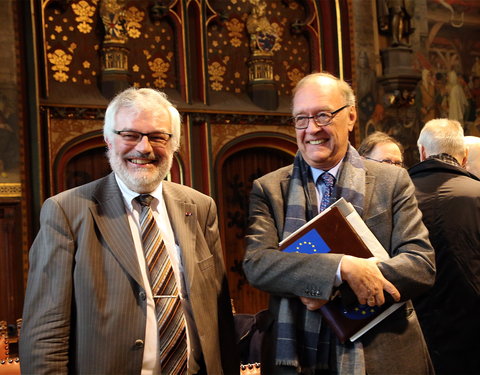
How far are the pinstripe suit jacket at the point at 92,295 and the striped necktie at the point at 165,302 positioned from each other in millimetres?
58

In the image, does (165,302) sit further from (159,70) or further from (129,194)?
(159,70)

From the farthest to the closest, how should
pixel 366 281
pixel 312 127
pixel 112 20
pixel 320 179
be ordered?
pixel 112 20 < pixel 320 179 < pixel 312 127 < pixel 366 281

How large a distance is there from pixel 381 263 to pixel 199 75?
5.71 metres

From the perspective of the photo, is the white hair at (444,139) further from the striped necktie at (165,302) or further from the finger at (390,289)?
the striped necktie at (165,302)

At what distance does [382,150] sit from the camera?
13.7 feet

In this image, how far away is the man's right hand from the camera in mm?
2029

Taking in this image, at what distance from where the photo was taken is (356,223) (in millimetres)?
2162

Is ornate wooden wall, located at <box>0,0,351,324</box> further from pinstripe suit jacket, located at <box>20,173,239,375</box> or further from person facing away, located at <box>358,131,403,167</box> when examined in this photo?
pinstripe suit jacket, located at <box>20,173,239,375</box>

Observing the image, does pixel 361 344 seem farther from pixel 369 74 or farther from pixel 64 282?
pixel 369 74

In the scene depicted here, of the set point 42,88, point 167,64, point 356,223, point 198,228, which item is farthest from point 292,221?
point 167,64

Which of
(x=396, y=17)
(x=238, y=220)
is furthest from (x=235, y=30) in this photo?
(x=238, y=220)

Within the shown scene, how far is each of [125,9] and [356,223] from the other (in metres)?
5.77

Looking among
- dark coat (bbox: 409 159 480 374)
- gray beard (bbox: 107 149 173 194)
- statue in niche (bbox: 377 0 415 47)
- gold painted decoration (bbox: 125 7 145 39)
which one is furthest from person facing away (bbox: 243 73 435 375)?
statue in niche (bbox: 377 0 415 47)

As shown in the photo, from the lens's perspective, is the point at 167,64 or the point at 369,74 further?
the point at 369,74
